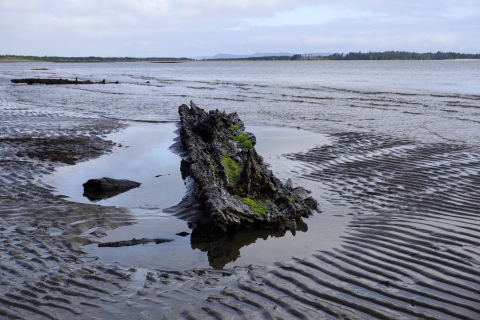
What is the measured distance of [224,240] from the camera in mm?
6410

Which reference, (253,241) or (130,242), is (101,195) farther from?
(253,241)

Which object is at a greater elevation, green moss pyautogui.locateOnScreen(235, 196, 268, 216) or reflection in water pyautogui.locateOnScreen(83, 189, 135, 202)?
green moss pyautogui.locateOnScreen(235, 196, 268, 216)

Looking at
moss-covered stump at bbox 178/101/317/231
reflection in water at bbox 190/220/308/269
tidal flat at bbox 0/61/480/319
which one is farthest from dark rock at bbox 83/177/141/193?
reflection in water at bbox 190/220/308/269

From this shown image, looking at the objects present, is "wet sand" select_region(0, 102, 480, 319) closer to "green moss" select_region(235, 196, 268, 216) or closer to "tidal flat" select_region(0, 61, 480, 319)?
"tidal flat" select_region(0, 61, 480, 319)

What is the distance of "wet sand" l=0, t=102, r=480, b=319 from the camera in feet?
14.7

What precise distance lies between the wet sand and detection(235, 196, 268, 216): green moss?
→ 0.97 m

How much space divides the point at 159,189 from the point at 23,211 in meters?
2.48

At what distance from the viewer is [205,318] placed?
4.29 meters

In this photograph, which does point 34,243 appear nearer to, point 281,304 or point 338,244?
point 281,304

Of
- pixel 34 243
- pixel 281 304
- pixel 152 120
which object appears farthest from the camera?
pixel 152 120

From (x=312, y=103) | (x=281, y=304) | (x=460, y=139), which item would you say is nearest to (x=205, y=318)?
(x=281, y=304)

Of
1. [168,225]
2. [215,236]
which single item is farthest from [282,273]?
[168,225]

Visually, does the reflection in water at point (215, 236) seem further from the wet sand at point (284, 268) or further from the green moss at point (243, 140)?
the green moss at point (243, 140)

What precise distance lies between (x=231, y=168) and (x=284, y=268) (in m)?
3.44
